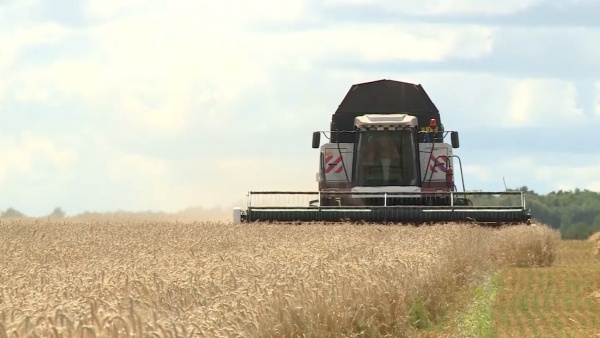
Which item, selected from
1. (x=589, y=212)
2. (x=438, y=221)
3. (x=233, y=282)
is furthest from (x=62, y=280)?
(x=589, y=212)

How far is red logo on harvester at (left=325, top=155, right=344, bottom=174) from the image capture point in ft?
77.5

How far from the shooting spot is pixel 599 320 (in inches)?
546

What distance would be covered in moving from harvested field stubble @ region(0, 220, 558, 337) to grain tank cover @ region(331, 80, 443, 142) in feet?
23.0

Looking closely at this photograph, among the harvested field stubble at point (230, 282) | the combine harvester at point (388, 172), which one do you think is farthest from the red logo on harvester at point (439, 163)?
the harvested field stubble at point (230, 282)

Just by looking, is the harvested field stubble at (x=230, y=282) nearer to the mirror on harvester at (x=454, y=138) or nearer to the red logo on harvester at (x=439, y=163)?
the mirror on harvester at (x=454, y=138)

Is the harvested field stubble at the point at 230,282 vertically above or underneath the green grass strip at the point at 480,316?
above

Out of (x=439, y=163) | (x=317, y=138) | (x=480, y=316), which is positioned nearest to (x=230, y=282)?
(x=480, y=316)

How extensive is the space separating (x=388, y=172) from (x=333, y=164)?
137 cm

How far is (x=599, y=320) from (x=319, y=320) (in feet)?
22.2

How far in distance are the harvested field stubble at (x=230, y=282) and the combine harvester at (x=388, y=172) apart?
3898 millimetres

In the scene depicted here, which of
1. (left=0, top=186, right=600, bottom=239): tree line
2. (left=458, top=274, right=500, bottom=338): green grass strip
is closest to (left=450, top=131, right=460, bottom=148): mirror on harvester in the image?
(left=458, top=274, right=500, bottom=338): green grass strip

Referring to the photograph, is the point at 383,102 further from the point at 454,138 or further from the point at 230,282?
the point at 230,282

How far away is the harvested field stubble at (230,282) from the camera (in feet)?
19.0

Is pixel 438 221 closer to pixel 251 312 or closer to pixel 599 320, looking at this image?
pixel 599 320
